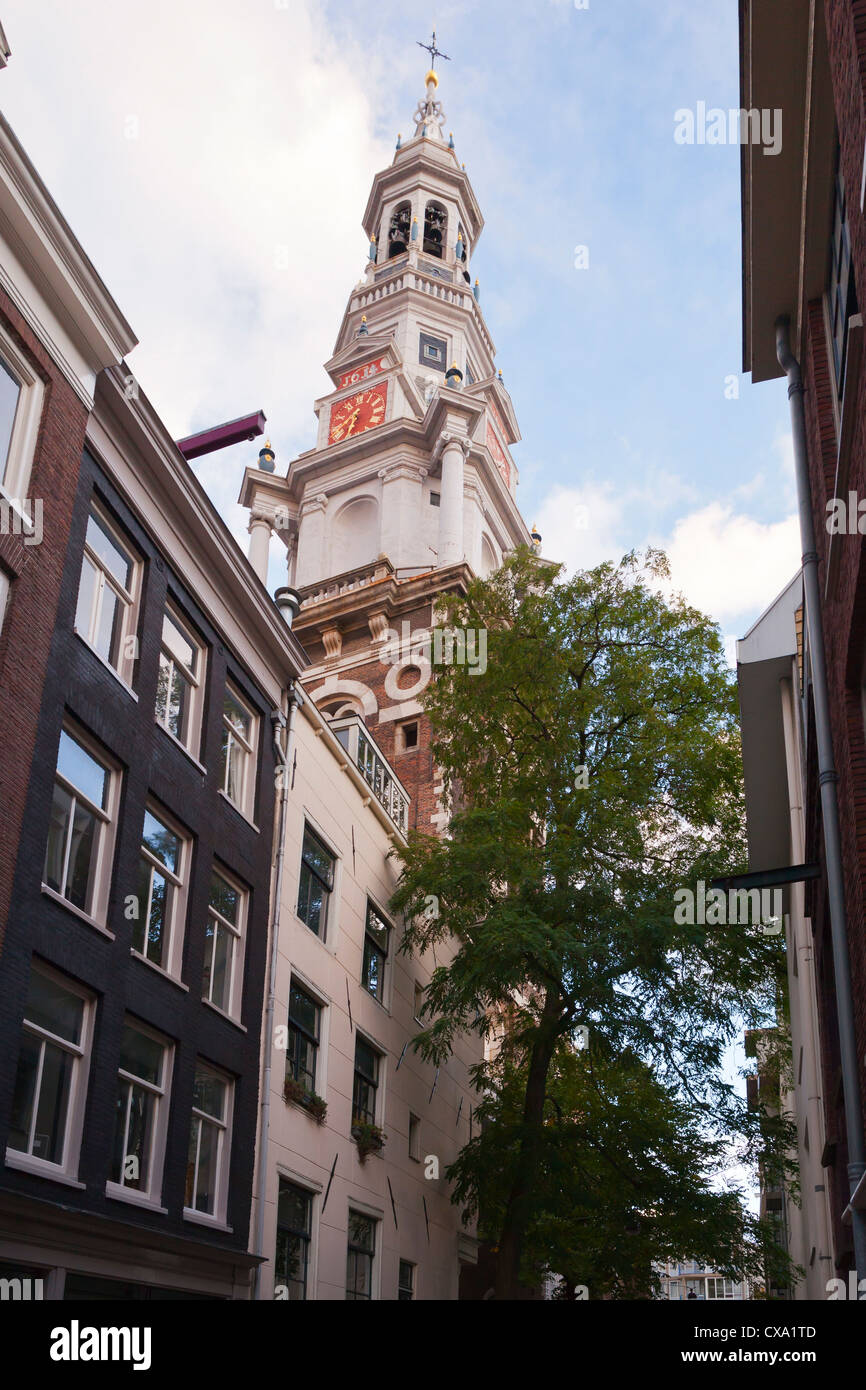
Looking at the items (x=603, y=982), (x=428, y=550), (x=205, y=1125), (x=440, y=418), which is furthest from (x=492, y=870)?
(x=440, y=418)

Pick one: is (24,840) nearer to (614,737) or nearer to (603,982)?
(603,982)

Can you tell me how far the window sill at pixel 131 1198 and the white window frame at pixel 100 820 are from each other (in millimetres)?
3074

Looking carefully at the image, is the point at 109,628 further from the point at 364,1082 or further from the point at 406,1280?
the point at 406,1280

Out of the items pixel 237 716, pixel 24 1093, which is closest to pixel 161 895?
pixel 24 1093

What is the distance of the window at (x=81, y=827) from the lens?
15320mm

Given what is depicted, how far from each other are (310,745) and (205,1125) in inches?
317

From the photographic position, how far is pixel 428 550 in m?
53.5

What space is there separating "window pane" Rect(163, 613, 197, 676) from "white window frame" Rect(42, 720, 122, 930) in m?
3.07

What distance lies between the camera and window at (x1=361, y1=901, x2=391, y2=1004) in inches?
1053

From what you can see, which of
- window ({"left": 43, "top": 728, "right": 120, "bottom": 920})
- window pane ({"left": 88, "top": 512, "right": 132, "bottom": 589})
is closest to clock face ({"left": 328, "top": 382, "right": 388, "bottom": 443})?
window pane ({"left": 88, "top": 512, "right": 132, "bottom": 589})

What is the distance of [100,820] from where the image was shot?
16.5 metres

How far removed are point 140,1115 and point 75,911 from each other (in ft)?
10.9

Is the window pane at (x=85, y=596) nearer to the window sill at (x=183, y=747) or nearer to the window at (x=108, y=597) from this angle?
the window at (x=108, y=597)

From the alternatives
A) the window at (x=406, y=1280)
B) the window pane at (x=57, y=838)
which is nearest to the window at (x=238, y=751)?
the window pane at (x=57, y=838)
